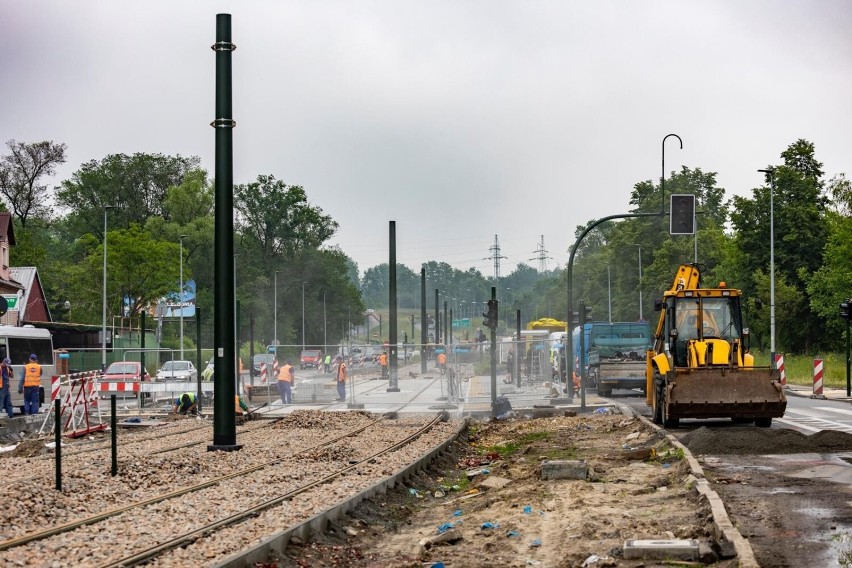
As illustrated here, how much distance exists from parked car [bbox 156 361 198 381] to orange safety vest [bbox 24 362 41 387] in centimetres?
1025

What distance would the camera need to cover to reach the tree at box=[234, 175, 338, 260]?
388 ft

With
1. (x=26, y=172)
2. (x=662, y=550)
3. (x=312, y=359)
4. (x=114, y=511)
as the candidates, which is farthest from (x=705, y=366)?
(x=26, y=172)

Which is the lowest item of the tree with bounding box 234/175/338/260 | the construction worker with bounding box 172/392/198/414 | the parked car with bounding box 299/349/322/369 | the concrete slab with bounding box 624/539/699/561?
the construction worker with bounding box 172/392/198/414

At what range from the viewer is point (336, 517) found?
1246 cm

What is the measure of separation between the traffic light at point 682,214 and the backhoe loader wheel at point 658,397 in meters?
5.75

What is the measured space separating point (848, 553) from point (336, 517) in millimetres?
5289

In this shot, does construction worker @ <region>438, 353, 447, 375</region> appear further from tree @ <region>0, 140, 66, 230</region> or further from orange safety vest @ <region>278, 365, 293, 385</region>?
tree @ <region>0, 140, 66, 230</region>

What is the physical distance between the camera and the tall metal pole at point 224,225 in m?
21.6

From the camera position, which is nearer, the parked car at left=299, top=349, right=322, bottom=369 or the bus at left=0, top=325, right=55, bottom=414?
the bus at left=0, top=325, right=55, bottom=414

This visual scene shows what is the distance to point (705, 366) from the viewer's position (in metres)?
24.8

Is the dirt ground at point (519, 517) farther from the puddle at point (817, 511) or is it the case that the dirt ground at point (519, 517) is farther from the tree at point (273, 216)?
the tree at point (273, 216)

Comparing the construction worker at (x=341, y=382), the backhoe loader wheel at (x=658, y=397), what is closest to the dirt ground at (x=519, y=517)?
the backhoe loader wheel at (x=658, y=397)

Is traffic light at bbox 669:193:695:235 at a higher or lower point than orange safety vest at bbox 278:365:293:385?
higher

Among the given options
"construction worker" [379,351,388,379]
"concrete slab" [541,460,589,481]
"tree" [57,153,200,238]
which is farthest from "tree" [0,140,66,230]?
"concrete slab" [541,460,589,481]
